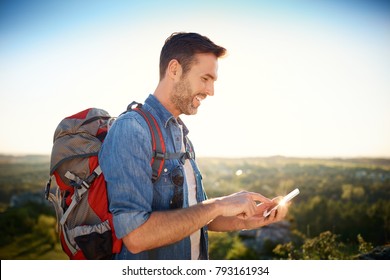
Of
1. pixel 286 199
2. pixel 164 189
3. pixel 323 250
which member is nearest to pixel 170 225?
pixel 164 189

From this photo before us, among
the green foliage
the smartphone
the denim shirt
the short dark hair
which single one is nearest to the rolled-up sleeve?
the denim shirt

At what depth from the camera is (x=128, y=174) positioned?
5.49 feet

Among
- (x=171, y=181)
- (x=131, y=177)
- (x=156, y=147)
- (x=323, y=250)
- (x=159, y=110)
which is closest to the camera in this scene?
(x=131, y=177)

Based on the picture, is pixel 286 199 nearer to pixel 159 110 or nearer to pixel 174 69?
pixel 159 110

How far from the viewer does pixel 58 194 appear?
199 cm

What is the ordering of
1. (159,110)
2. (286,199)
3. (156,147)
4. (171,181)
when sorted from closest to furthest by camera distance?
(156,147) → (171,181) → (159,110) → (286,199)

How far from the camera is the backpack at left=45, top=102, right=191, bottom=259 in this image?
1.80 meters

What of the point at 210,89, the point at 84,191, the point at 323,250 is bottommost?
the point at 323,250

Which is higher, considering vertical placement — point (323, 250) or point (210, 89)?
point (210, 89)

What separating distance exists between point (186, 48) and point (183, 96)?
11.7 inches

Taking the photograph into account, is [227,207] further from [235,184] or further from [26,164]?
[26,164]

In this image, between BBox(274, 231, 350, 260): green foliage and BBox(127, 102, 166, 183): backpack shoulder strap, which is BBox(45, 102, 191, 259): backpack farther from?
BBox(274, 231, 350, 260): green foliage

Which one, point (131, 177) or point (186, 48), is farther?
point (186, 48)
